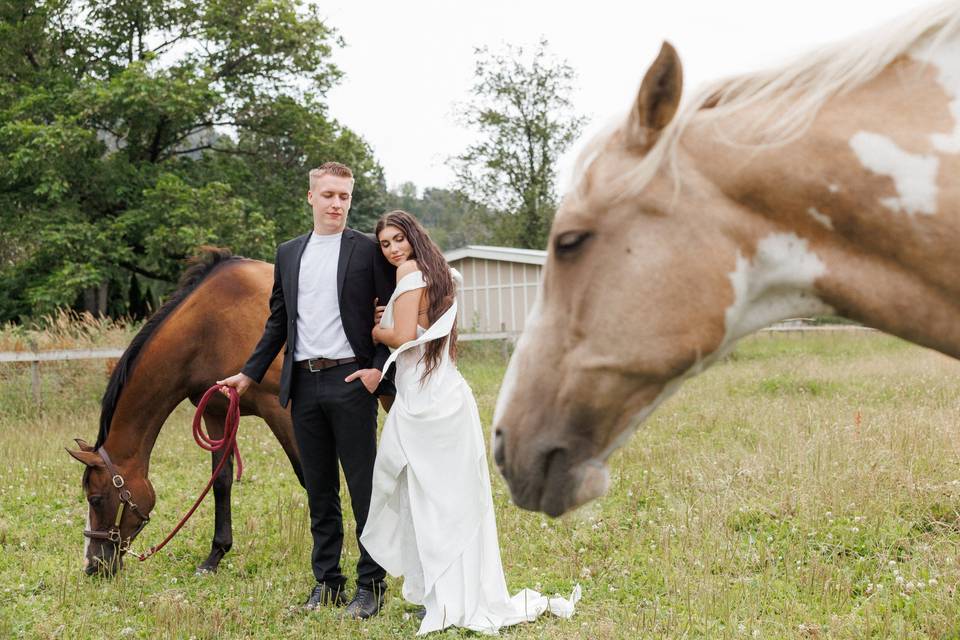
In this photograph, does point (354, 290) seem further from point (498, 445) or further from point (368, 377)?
point (498, 445)

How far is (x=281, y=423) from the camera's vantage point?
480 cm

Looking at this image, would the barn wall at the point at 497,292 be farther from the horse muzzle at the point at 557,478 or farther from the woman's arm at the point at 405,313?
the horse muzzle at the point at 557,478

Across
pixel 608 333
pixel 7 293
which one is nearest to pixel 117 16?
pixel 7 293

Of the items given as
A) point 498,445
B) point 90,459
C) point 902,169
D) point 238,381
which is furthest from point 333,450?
point 902,169

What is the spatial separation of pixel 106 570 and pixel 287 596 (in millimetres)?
1229

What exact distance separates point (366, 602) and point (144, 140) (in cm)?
1837

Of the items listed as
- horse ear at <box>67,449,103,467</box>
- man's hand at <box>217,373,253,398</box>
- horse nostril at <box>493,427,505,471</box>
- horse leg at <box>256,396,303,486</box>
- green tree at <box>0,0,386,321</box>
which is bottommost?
horse ear at <box>67,449,103,467</box>

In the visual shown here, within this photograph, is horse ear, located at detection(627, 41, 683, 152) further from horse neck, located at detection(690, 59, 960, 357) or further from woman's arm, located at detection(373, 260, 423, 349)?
woman's arm, located at detection(373, 260, 423, 349)

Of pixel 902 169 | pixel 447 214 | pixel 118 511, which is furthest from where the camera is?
pixel 447 214

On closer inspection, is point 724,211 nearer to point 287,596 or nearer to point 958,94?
point 958,94

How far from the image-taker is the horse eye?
145cm

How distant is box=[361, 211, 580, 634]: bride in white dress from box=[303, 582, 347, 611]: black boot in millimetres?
350

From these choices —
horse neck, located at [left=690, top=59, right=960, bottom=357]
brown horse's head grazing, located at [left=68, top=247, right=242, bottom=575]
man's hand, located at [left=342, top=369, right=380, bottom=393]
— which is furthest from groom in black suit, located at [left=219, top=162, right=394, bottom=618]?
horse neck, located at [left=690, top=59, right=960, bottom=357]

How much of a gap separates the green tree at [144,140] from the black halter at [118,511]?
12469mm
